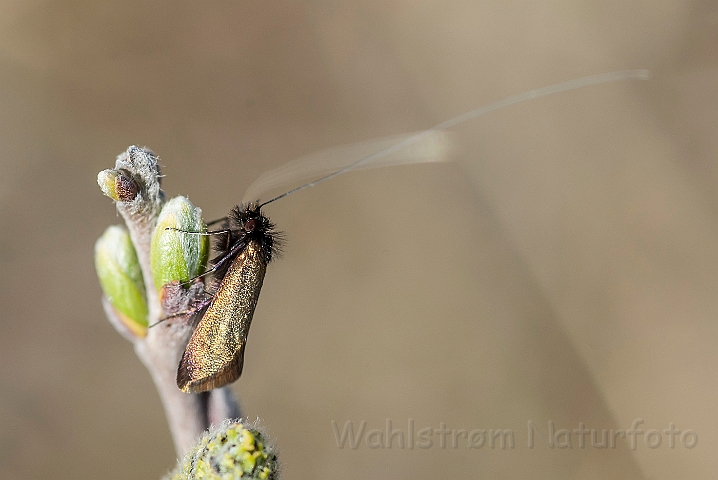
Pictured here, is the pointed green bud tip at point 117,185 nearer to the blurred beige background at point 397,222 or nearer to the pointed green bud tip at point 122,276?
the pointed green bud tip at point 122,276

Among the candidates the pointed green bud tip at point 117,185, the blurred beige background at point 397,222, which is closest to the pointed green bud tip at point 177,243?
the pointed green bud tip at point 117,185

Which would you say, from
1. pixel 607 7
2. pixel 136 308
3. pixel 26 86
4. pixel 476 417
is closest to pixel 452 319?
pixel 476 417

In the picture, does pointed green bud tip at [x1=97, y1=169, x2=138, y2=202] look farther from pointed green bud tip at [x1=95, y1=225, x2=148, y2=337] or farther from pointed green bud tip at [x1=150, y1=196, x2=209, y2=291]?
pointed green bud tip at [x1=95, y1=225, x2=148, y2=337]

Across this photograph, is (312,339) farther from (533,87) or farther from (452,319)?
(533,87)

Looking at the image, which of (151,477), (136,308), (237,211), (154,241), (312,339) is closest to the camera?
(154,241)

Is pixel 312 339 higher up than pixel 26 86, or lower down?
lower down

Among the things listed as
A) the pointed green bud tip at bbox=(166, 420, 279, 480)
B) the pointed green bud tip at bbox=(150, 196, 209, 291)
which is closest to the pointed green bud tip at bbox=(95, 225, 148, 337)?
the pointed green bud tip at bbox=(150, 196, 209, 291)

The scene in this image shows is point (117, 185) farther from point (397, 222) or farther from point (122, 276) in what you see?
point (397, 222)
